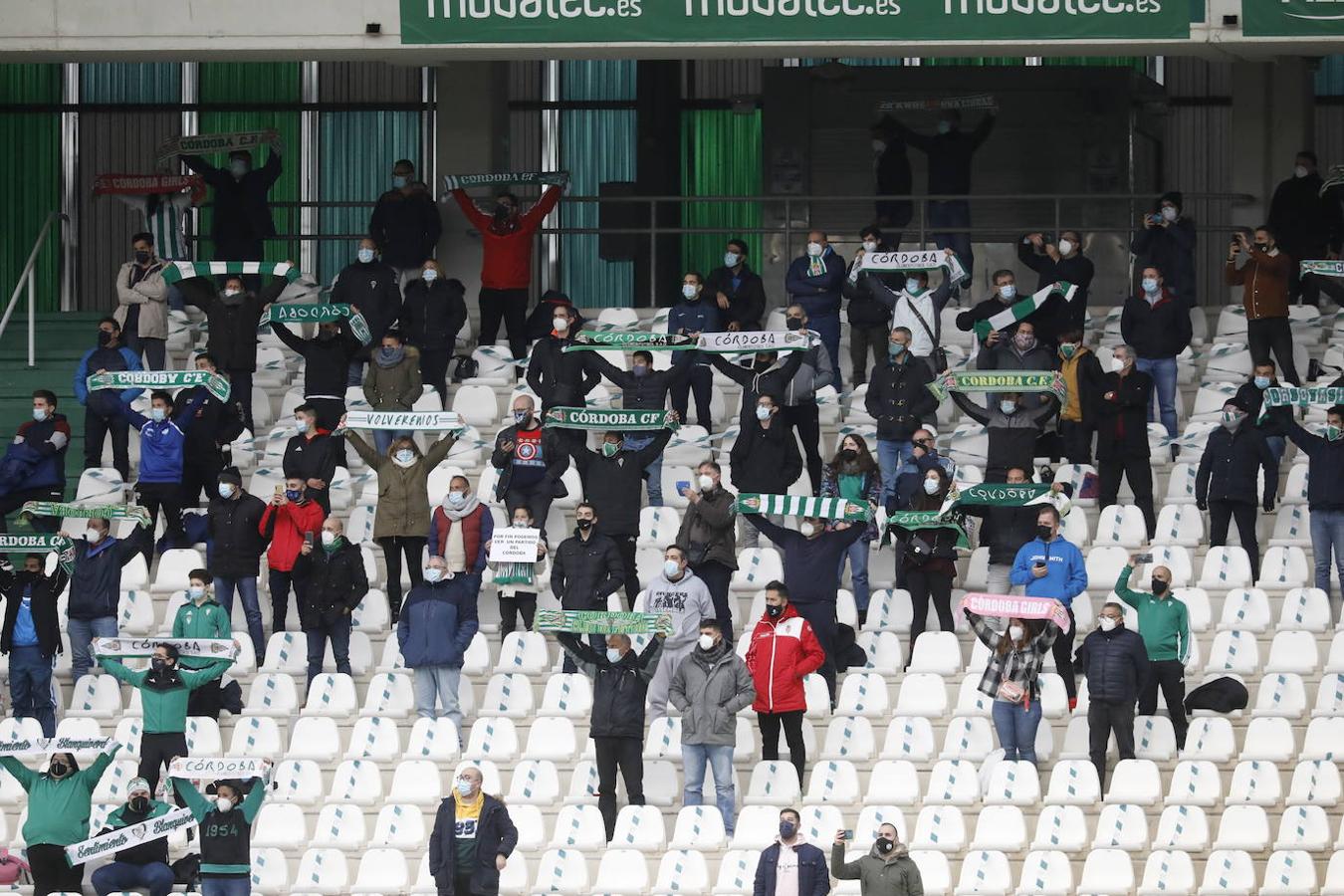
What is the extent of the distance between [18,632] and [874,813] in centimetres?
639

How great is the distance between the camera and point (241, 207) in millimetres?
25766

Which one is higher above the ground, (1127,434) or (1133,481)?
(1127,434)

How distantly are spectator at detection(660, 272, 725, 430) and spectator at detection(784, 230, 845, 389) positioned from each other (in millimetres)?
729

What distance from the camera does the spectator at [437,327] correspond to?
78.2ft

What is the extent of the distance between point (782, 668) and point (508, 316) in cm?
717

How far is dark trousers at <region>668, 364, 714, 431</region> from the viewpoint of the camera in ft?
74.5

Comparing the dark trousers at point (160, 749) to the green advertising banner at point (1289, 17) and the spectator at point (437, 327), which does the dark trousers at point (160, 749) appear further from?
the green advertising banner at point (1289, 17)

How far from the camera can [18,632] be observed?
1972 cm

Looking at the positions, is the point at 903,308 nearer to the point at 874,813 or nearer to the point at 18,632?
the point at 874,813

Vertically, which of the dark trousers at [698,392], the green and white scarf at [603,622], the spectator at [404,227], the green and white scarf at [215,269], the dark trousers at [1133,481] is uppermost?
the spectator at [404,227]

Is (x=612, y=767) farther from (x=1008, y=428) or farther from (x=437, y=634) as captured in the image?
(x=1008, y=428)

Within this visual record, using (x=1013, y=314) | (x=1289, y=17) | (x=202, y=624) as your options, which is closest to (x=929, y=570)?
(x=1013, y=314)

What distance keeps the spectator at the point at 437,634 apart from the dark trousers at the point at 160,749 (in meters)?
1.64

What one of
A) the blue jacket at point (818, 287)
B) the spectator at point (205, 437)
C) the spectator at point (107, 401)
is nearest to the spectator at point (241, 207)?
the spectator at point (107, 401)
